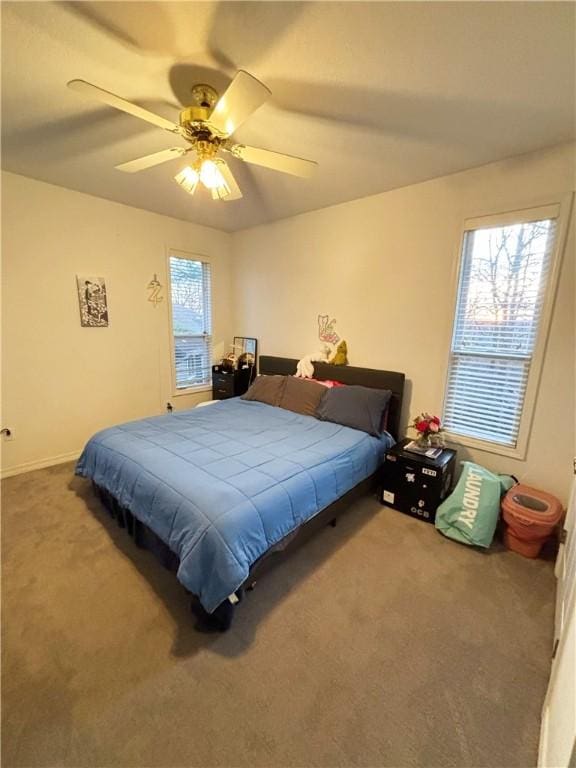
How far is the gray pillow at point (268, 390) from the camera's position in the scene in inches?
134

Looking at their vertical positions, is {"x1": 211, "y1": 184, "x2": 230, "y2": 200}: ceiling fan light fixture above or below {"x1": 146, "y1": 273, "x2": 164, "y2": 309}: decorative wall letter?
above

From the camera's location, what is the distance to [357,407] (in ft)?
9.21

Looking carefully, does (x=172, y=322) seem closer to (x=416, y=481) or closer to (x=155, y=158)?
(x=155, y=158)

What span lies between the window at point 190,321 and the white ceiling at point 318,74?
156 cm

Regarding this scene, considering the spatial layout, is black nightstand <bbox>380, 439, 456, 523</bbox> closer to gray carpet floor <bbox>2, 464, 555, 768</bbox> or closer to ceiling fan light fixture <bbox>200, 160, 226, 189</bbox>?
gray carpet floor <bbox>2, 464, 555, 768</bbox>

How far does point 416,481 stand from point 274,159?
94.8 inches

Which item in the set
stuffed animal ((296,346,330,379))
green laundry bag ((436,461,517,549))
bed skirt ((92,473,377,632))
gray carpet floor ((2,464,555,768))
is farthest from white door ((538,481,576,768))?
stuffed animal ((296,346,330,379))

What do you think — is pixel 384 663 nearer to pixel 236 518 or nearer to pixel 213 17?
pixel 236 518

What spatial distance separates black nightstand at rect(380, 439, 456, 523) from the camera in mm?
2402

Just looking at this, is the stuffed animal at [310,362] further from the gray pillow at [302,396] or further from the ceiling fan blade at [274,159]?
the ceiling fan blade at [274,159]

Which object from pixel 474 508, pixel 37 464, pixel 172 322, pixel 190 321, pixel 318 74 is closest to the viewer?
pixel 318 74

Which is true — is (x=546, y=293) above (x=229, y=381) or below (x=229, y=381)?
above

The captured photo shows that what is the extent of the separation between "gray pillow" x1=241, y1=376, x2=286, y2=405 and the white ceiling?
6.54 feet

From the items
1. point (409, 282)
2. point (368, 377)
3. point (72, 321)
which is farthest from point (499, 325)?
point (72, 321)
